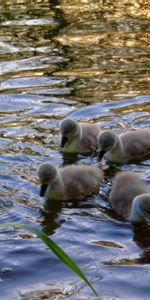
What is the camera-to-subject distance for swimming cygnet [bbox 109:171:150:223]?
523cm

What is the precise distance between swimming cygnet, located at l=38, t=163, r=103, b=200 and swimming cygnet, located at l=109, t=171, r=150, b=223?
7.9 inches

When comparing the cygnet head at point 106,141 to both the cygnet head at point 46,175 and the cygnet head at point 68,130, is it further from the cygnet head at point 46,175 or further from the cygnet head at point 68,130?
the cygnet head at point 46,175

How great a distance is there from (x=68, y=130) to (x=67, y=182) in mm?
1014

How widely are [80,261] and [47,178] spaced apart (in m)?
1.17

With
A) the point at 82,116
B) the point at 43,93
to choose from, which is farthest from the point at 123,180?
the point at 43,93

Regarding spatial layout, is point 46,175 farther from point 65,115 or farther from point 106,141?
point 65,115

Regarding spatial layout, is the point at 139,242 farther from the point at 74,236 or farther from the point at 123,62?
the point at 123,62

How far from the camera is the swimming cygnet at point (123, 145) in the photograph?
661cm

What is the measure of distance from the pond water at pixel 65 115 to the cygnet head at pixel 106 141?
0.17 metres

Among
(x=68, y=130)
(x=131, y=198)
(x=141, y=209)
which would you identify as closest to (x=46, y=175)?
(x=131, y=198)

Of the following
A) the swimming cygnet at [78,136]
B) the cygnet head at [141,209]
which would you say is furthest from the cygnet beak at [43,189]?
the swimming cygnet at [78,136]

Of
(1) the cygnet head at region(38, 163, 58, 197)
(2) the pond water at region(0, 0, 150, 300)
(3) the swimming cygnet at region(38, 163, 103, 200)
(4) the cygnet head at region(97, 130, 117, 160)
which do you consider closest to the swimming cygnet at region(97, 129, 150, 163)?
(4) the cygnet head at region(97, 130, 117, 160)

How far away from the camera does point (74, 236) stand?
16.8ft

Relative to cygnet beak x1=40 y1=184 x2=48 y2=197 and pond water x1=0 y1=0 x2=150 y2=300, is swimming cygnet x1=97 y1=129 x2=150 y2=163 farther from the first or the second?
cygnet beak x1=40 y1=184 x2=48 y2=197
